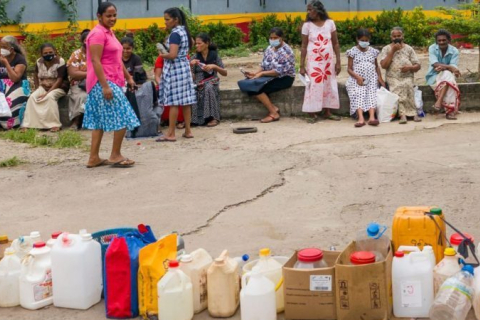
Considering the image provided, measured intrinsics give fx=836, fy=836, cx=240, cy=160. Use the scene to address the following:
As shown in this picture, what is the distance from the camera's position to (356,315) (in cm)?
446

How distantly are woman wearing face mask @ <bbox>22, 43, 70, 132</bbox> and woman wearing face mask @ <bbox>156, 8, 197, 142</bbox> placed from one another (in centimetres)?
168

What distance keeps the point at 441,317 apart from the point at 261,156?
14.8ft

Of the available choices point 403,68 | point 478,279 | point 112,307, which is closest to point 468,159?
point 403,68

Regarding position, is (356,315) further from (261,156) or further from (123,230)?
(261,156)

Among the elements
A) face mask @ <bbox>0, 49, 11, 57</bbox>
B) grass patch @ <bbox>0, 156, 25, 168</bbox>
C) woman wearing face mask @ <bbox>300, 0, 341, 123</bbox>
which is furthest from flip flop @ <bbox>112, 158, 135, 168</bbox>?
face mask @ <bbox>0, 49, 11, 57</bbox>

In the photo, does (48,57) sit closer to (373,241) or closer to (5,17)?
(373,241)

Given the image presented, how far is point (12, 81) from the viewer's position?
11.0 m

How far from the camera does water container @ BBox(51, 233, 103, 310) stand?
4.83 meters

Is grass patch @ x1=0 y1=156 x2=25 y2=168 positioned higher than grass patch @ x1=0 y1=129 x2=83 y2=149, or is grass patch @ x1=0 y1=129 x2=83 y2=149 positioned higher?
grass patch @ x1=0 y1=129 x2=83 y2=149

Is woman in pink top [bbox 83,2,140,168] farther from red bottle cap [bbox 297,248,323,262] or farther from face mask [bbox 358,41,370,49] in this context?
red bottle cap [bbox 297,248,323,262]

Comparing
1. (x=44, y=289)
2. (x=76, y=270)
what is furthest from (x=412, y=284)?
(x=44, y=289)

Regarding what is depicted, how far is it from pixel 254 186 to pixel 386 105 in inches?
140

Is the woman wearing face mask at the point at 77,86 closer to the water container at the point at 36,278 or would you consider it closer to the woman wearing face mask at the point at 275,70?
the woman wearing face mask at the point at 275,70

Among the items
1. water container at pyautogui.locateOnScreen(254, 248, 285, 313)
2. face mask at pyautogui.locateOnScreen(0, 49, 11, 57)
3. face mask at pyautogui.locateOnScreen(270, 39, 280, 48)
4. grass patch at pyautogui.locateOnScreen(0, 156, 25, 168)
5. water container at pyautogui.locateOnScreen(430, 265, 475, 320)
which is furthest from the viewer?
face mask at pyautogui.locateOnScreen(0, 49, 11, 57)
